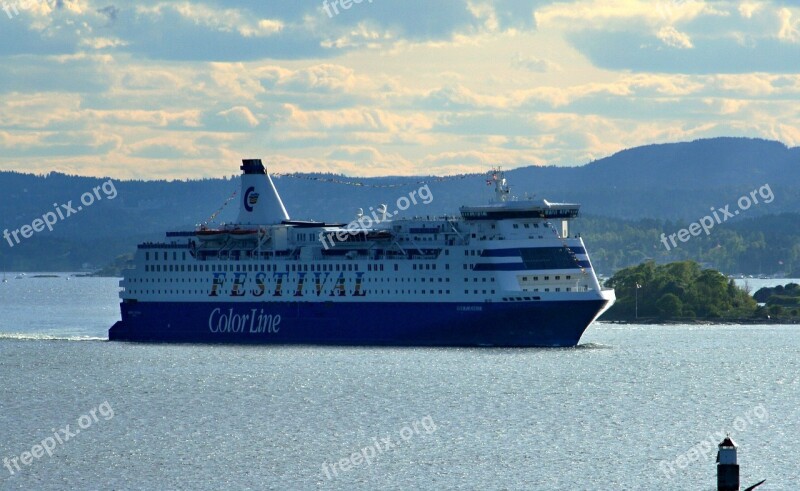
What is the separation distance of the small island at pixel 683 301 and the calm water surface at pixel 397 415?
30.3 meters

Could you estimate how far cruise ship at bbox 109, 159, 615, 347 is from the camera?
2889 inches

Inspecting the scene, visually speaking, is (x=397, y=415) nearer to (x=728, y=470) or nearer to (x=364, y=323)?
(x=364, y=323)

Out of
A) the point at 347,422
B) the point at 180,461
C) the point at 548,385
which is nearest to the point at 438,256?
the point at 548,385

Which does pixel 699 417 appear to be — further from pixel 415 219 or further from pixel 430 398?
pixel 415 219

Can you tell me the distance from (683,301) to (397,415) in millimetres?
65467

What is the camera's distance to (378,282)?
75875mm

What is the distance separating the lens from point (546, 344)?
74000 millimetres

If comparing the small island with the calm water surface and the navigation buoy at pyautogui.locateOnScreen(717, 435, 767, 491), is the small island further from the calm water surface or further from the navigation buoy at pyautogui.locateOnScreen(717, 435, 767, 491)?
the navigation buoy at pyautogui.locateOnScreen(717, 435, 767, 491)

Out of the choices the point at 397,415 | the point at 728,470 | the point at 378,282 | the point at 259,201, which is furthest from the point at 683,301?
the point at 728,470

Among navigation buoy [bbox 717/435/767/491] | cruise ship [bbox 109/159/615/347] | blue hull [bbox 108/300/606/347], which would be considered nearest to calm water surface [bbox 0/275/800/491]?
blue hull [bbox 108/300/606/347]

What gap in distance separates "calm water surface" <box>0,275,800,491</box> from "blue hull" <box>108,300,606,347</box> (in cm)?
94

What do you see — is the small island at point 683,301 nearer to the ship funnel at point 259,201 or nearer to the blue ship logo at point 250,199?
the ship funnel at point 259,201

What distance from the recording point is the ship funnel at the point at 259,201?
83625 millimetres

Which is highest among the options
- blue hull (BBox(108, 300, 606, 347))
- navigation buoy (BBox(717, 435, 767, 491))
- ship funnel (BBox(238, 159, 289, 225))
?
ship funnel (BBox(238, 159, 289, 225))
